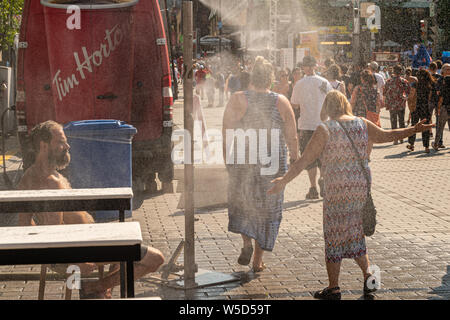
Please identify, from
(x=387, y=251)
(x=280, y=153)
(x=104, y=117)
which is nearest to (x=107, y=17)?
(x=104, y=117)

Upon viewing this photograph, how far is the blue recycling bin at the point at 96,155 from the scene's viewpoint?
8.41m

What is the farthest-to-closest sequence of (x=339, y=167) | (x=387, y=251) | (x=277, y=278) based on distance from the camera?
(x=387, y=251), (x=277, y=278), (x=339, y=167)

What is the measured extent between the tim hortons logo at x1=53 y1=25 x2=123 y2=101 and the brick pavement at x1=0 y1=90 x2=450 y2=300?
1.78 metres

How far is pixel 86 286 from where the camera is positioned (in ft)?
16.3

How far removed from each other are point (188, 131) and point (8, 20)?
18158 millimetres

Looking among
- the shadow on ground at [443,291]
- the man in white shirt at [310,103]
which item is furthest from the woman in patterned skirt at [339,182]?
the man in white shirt at [310,103]

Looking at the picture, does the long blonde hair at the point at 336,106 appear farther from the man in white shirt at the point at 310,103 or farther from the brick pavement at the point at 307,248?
the man in white shirt at the point at 310,103

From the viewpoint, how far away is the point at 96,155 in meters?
8.44

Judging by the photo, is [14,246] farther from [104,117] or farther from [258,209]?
[104,117]

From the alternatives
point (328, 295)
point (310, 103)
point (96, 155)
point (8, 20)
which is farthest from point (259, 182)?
point (8, 20)

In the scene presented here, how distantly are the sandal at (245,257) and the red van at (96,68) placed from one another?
3.69 metres

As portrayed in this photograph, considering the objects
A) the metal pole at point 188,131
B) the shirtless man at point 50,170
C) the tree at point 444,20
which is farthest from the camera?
the tree at point 444,20
